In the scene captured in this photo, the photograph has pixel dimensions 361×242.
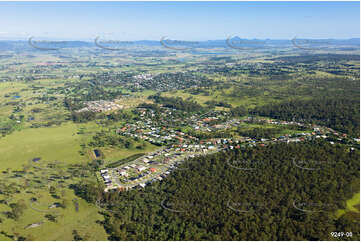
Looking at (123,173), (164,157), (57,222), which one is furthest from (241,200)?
(57,222)

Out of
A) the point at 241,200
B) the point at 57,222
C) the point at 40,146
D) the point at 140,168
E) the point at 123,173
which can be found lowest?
the point at 57,222

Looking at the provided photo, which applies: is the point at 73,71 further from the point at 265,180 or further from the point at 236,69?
the point at 265,180

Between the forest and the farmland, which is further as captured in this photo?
the farmland

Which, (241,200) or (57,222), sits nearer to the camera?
(57,222)

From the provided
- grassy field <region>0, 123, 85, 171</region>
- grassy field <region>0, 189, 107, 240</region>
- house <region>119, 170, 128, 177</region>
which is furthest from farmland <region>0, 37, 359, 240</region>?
house <region>119, 170, 128, 177</region>

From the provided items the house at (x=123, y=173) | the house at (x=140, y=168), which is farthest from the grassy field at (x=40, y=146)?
the house at (x=140, y=168)

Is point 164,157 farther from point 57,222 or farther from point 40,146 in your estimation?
point 40,146

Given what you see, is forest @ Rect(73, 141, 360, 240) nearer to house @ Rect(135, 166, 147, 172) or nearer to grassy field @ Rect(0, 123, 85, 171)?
house @ Rect(135, 166, 147, 172)

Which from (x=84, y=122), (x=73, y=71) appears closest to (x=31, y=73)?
(x=73, y=71)

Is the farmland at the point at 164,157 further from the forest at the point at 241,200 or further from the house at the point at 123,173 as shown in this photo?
the house at the point at 123,173

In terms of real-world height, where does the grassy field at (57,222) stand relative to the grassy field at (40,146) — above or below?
below

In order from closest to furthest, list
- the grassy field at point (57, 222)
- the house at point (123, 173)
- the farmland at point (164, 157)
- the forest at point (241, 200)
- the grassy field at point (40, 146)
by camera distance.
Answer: the forest at point (241, 200) < the grassy field at point (57, 222) < the farmland at point (164, 157) < the house at point (123, 173) < the grassy field at point (40, 146)
